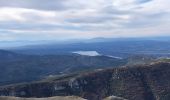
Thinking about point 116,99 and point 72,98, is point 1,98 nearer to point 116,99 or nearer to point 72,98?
point 72,98

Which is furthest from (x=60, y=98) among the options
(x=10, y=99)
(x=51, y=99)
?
(x=10, y=99)

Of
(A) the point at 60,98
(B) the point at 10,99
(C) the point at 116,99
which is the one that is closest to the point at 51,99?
(A) the point at 60,98

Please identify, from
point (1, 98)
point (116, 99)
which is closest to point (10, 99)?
point (1, 98)

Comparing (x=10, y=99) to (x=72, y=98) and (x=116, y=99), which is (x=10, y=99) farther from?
(x=116, y=99)

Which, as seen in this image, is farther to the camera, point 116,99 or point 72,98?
point 116,99

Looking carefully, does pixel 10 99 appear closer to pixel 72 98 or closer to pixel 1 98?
pixel 1 98

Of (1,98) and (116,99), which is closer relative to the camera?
(1,98)

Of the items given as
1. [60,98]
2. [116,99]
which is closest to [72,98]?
[60,98]
